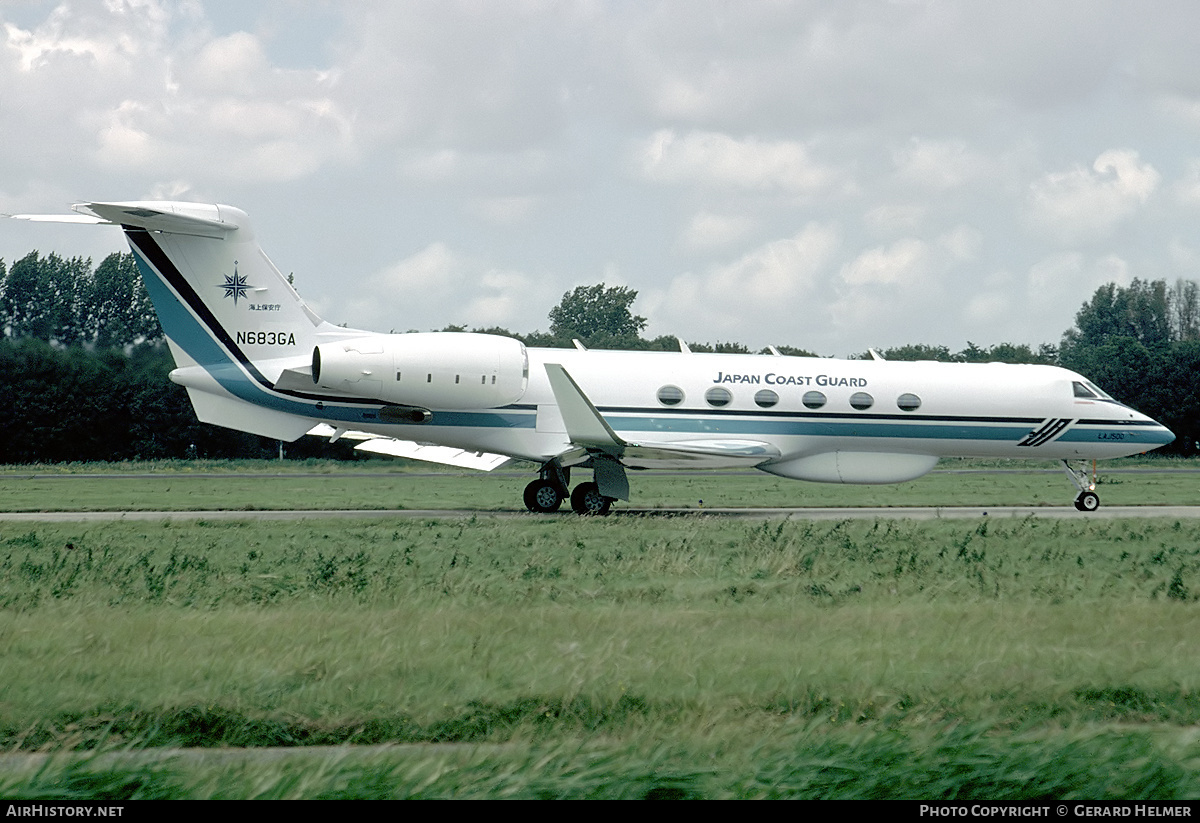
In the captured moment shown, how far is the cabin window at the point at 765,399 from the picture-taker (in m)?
22.5

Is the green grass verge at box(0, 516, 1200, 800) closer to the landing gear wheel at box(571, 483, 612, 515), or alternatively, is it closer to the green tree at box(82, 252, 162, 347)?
the landing gear wheel at box(571, 483, 612, 515)

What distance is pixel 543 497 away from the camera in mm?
22422

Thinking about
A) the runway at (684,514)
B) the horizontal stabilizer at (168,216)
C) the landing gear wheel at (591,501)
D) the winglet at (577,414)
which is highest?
the horizontal stabilizer at (168,216)

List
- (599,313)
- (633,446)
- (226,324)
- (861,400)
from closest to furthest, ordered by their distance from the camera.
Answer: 1. (633,446)
2. (226,324)
3. (861,400)
4. (599,313)

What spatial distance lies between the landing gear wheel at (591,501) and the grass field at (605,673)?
291 inches

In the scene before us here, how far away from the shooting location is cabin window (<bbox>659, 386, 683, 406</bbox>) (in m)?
22.2

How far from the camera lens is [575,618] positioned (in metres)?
9.20

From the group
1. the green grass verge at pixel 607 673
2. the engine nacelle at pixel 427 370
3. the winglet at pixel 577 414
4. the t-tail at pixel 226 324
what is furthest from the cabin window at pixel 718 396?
the green grass verge at pixel 607 673

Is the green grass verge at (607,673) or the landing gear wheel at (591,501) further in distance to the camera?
the landing gear wheel at (591,501)

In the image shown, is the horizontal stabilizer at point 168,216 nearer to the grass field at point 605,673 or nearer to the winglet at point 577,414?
the winglet at point 577,414

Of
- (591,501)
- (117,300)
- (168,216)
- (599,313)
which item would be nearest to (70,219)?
(168,216)

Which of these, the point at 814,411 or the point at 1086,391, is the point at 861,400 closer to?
the point at 814,411

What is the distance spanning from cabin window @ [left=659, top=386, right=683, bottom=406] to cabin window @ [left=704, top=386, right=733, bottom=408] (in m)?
0.52

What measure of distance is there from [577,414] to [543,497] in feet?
8.60
